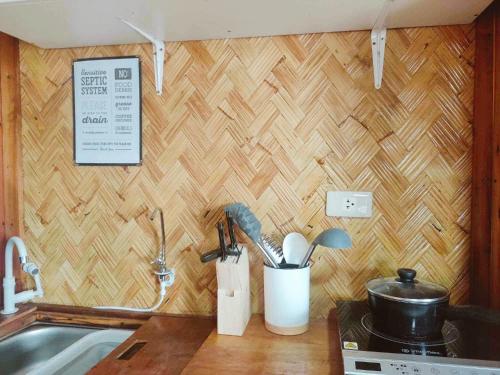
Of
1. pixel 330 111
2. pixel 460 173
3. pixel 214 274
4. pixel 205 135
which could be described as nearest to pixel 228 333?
pixel 214 274

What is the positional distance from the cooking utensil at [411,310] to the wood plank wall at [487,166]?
25cm

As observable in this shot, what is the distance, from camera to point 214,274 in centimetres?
141

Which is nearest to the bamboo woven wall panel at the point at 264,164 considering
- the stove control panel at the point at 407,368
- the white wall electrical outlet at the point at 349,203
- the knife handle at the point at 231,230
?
the white wall electrical outlet at the point at 349,203

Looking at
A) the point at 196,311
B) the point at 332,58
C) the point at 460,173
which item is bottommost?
the point at 196,311

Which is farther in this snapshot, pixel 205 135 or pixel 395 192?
pixel 205 135

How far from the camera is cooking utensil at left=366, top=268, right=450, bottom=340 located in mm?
1004

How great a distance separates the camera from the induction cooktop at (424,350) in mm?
873

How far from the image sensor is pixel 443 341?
3.32 ft

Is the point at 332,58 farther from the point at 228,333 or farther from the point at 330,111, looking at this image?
the point at 228,333

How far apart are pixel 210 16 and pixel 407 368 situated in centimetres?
109

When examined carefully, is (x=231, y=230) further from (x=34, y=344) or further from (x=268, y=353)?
(x=34, y=344)

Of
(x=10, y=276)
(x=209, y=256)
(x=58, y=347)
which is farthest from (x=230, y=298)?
(x=10, y=276)

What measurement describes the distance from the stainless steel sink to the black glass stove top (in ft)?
3.12

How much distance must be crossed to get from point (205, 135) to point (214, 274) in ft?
1.67
